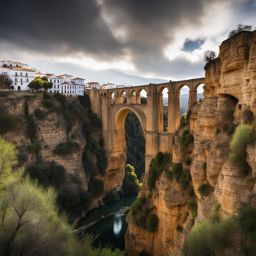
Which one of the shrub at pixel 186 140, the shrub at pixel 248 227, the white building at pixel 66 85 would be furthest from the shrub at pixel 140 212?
the white building at pixel 66 85

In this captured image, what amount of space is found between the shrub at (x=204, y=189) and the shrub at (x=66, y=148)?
50.5 ft

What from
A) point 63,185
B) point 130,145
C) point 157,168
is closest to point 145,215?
point 157,168

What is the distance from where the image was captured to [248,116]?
631 cm

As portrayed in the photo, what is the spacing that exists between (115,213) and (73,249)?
14.6m

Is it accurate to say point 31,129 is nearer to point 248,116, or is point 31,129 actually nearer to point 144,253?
point 144,253

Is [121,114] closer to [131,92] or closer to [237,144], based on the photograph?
[131,92]

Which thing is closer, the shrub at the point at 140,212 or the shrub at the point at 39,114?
the shrub at the point at 140,212

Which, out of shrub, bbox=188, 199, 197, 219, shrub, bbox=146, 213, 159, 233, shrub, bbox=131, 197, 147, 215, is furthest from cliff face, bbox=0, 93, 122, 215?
shrub, bbox=188, 199, 197, 219

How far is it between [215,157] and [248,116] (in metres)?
1.52

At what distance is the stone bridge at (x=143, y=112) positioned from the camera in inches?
643

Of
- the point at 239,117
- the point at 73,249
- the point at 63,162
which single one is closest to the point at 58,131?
the point at 63,162

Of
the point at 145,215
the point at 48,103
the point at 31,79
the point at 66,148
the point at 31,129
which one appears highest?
the point at 31,79

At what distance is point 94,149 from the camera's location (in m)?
24.9

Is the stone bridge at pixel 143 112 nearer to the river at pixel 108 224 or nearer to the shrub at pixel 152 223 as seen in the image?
the river at pixel 108 224
